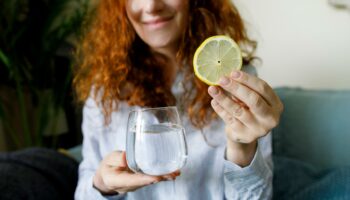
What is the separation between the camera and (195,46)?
86 cm

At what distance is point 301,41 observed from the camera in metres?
1.18

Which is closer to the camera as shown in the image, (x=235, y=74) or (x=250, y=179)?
(x=235, y=74)

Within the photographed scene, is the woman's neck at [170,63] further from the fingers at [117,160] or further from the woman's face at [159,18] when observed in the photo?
the fingers at [117,160]

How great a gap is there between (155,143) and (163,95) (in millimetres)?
378

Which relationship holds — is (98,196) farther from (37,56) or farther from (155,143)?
(37,56)

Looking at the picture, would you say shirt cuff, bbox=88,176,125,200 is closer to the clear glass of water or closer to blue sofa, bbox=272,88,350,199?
the clear glass of water

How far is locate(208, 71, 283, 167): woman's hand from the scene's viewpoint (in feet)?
1.64

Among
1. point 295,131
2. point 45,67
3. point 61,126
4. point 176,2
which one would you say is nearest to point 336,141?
point 295,131

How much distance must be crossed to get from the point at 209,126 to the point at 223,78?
0.36 meters

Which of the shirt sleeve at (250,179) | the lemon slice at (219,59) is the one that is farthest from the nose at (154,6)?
the shirt sleeve at (250,179)

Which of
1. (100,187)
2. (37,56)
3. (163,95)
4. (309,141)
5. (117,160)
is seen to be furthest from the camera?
(37,56)

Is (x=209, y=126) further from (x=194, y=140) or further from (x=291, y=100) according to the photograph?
(x=291, y=100)

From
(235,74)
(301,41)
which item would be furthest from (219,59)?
(301,41)

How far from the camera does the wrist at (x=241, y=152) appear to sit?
0.63 meters
